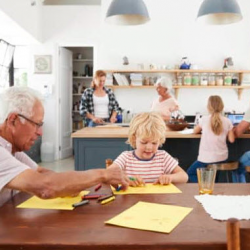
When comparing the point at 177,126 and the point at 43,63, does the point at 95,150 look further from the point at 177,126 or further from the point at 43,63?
the point at 43,63

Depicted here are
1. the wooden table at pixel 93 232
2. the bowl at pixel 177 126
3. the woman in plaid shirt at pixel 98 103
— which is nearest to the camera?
the wooden table at pixel 93 232

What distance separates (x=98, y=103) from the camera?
16.0 ft

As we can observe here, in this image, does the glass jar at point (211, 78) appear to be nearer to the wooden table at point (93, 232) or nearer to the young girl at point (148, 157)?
the young girl at point (148, 157)

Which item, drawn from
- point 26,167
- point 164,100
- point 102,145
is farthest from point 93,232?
point 164,100

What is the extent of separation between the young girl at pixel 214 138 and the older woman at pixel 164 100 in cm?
132

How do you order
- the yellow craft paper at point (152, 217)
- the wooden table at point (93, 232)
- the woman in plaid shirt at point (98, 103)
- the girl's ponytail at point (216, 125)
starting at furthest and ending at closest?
the woman in plaid shirt at point (98, 103) < the girl's ponytail at point (216, 125) < the yellow craft paper at point (152, 217) < the wooden table at point (93, 232)

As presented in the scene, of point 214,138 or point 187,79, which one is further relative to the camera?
point 187,79

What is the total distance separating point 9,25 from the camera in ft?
18.1

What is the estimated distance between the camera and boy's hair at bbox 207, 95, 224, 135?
10.7ft

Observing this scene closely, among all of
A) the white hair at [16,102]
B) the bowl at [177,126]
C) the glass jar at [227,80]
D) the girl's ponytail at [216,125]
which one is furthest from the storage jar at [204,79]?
the white hair at [16,102]

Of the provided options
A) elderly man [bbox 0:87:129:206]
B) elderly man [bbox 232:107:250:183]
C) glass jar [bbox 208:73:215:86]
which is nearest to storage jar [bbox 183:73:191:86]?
glass jar [bbox 208:73:215:86]

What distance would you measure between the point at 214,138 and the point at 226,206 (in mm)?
2074

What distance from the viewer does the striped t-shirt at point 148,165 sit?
2.00 m

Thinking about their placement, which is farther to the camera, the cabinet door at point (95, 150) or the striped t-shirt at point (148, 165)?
the cabinet door at point (95, 150)
